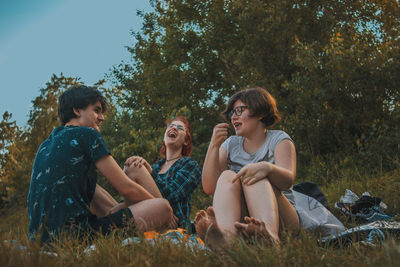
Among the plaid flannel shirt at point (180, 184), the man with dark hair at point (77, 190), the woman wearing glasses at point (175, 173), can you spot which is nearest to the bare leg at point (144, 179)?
the woman wearing glasses at point (175, 173)

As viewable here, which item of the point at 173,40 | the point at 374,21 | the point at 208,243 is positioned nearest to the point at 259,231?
the point at 208,243

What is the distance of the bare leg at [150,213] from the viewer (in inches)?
108

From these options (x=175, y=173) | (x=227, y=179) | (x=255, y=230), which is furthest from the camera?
(x=175, y=173)

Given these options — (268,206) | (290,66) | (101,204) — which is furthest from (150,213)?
(290,66)

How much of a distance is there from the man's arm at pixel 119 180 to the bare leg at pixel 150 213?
74 mm

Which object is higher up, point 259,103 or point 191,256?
point 259,103

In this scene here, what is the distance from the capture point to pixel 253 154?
3061 mm

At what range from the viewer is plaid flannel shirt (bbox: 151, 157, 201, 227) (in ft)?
12.1

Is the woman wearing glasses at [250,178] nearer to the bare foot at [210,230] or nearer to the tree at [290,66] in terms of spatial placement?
the bare foot at [210,230]

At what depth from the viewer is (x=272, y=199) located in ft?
7.70

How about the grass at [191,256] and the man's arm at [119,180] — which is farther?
the man's arm at [119,180]

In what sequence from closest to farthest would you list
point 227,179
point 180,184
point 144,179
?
point 227,179 → point 144,179 → point 180,184

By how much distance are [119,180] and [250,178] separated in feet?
3.23

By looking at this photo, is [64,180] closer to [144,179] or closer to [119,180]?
[119,180]
